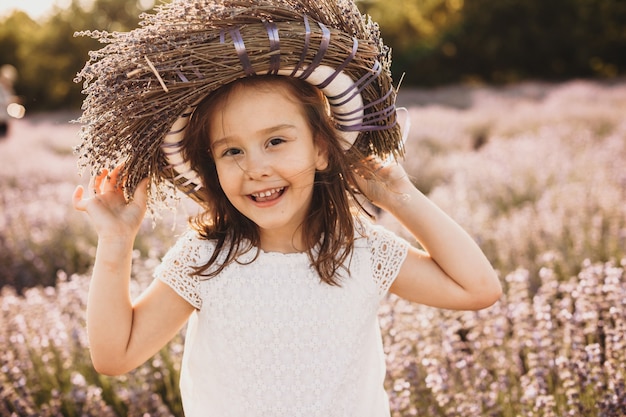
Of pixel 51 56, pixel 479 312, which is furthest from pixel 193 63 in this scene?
pixel 51 56

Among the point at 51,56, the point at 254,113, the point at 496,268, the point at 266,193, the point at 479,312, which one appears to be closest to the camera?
the point at 254,113

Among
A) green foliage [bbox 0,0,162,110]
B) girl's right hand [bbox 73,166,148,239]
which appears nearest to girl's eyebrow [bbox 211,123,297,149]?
girl's right hand [bbox 73,166,148,239]

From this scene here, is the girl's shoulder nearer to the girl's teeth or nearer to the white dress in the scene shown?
the white dress

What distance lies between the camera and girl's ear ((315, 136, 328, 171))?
5.75ft

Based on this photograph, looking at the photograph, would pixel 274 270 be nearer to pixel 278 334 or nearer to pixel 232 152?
pixel 278 334

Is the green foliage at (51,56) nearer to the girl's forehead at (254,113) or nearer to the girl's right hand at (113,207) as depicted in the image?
the girl's right hand at (113,207)

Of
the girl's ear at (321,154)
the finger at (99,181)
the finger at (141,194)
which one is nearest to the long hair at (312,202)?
the girl's ear at (321,154)

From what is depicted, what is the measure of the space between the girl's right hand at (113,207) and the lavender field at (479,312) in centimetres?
13

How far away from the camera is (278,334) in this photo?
1.74 m

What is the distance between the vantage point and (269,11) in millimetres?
Answer: 1512

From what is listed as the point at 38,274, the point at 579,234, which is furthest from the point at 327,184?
the point at 38,274

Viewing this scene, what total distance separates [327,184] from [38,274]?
3.42m

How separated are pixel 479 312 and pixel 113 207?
63.8 inches

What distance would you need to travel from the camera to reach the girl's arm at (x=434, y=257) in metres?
1.83
